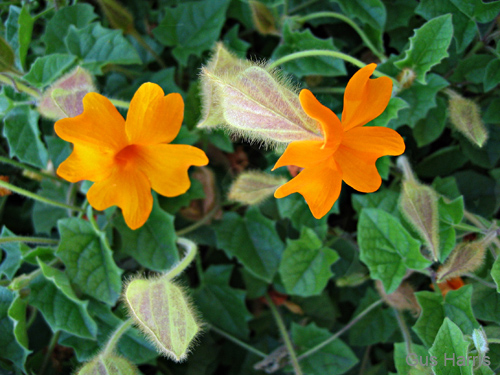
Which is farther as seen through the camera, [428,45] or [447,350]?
[428,45]

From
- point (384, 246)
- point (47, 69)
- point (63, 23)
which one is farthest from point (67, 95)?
point (384, 246)

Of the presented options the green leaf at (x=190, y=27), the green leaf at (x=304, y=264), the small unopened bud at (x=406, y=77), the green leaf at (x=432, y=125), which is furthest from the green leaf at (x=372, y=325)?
the green leaf at (x=190, y=27)

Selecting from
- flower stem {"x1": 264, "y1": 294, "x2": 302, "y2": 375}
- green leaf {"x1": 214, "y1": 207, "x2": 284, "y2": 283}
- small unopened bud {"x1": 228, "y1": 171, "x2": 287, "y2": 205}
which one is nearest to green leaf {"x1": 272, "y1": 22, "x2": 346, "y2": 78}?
small unopened bud {"x1": 228, "y1": 171, "x2": 287, "y2": 205}

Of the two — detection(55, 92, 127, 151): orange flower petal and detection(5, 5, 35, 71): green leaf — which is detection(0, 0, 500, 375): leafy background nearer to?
detection(5, 5, 35, 71): green leaf

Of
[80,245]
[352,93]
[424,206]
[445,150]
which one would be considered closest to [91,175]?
[80,245]

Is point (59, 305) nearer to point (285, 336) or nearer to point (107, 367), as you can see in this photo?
point (107, 367)

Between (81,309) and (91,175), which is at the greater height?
(91,175)

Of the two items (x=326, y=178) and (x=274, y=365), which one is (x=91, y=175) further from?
(x=274, y=365)
